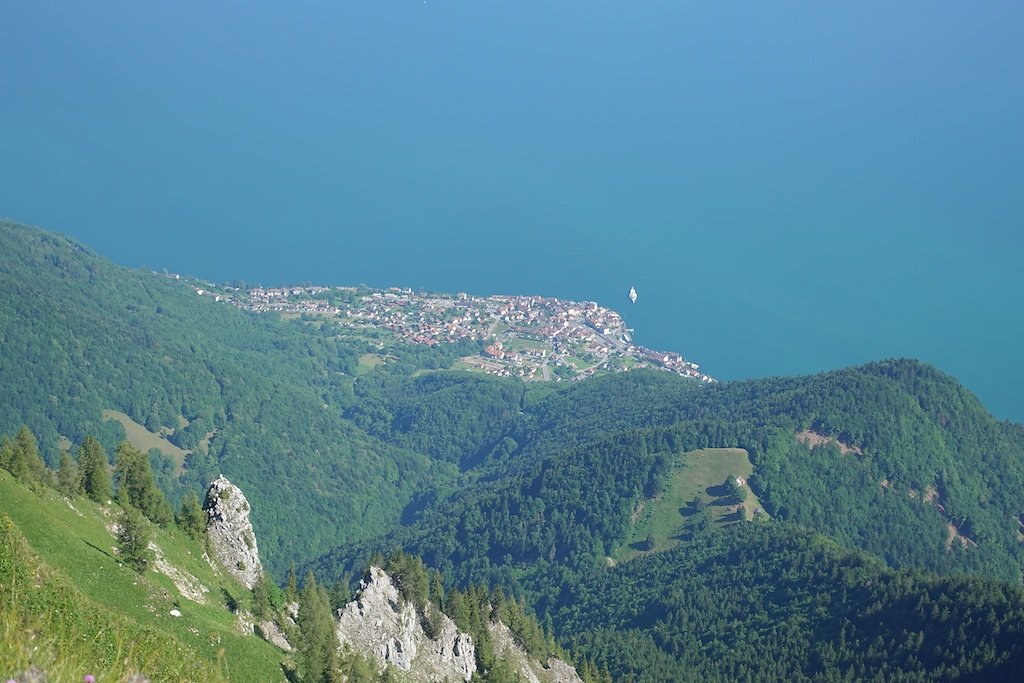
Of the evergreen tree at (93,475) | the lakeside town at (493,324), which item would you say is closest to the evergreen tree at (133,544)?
the evergreen tree at (93,475)

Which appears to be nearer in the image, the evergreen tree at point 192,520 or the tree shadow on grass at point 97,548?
the tree shadow on grass at point 97,548

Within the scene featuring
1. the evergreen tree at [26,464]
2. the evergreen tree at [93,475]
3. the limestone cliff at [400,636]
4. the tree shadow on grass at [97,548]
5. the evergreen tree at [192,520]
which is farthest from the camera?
the limestone cliff at [400,636]

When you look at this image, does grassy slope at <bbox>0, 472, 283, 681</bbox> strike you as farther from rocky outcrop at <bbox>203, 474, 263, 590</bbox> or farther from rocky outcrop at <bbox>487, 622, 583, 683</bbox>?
rocky outcrop at <bbox>487, 622, 583, 683</bbox>

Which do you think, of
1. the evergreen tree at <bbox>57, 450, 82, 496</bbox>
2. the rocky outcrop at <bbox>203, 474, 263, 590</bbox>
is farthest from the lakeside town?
Result: the evergreen tree at <bbox>57, 450, 82, 496</bbox>

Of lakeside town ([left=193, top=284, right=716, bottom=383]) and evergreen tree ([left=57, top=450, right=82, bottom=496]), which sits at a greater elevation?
lakeside town ([left=193, top=284, right=716, bottom=383])

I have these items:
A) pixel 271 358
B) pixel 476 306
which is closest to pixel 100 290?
pixel 271 358

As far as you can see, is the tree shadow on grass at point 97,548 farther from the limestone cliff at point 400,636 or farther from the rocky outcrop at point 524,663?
the rocky outcrop at point 524,663

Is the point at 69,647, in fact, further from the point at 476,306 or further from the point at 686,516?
the point at 476,306

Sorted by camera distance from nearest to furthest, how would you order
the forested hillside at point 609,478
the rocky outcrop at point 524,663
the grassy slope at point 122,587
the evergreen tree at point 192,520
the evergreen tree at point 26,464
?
the grassy slope at point 122,587 < the evergreen tree at point 26,464 < the evergreen tree at point 192,520 < the rocky outcrop at point 524,663 < the forested hillside at point 609,478
